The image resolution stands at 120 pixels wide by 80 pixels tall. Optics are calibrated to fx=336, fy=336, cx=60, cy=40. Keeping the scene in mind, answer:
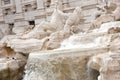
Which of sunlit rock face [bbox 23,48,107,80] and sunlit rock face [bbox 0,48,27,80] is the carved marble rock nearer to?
sunlit rock face [bbox 0,48,27,80]

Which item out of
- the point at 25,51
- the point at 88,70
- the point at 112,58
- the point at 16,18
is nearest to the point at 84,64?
the point at 88,70

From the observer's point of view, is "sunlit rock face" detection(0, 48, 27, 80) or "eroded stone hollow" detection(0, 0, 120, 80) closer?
"eroded stone hollow" detection(0, 0, 120, 80)

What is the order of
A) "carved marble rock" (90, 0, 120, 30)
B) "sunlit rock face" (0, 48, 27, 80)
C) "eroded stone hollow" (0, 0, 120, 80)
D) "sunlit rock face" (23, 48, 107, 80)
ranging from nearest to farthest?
"eroded stone hollow" (0, 0, 120, 80), "sunlit rock face" (23, 48, 107, 80), "sunlit rock face" (0, 48, 27, 80), "carved marble rock" (90, 0, 120, 30)

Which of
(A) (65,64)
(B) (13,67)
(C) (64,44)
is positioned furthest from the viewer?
(B) (13,67)

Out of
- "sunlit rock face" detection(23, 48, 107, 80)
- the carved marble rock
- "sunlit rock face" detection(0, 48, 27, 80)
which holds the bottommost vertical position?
"sunlit rock face" detection(0, 48, 27, 80)

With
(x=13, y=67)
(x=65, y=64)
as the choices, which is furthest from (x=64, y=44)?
(x=65, y=64)

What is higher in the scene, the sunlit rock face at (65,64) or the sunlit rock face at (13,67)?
the sunlit rock face at (65,64)

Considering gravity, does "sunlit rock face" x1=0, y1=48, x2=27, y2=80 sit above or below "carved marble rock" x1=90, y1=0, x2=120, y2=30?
below

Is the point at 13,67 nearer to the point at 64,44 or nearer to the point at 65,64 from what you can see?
the point at 64,44

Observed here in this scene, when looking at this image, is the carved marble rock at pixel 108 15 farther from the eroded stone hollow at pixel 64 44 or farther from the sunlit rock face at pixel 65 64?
the sunlit rock face at pixel 65 64

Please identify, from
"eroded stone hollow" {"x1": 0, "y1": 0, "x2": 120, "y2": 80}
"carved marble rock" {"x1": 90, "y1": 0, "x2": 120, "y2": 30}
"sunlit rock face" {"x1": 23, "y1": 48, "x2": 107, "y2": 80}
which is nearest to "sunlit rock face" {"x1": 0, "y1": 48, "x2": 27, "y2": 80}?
"eroded stone hollow" {"x1": 0, "y1": 0, "x2": 120, "y2": 80}

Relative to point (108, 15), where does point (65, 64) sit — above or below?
below

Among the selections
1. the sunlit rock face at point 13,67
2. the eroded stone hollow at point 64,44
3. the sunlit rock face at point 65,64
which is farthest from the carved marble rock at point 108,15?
the sunlit rock face at point 65,64

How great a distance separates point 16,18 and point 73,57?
1124cm
